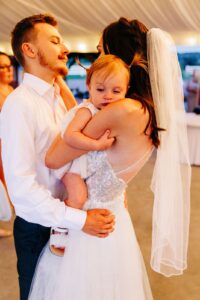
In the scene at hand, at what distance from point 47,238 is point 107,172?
0.50m

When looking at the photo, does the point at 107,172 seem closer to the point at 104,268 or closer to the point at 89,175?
the point at 89,175

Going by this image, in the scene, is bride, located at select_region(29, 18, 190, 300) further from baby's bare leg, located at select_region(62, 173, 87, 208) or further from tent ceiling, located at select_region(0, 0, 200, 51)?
tent ceiling, located at select_region(0, 0, 200, 51)

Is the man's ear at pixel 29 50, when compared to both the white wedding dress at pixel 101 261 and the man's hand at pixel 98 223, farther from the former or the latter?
the man's hand at pixel 98 223

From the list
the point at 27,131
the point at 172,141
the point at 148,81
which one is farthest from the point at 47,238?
the point at 148,81

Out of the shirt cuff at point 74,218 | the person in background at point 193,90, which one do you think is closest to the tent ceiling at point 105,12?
the person in background at point 193,90

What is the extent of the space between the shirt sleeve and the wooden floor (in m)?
1.24

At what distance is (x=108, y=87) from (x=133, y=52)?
0.19m

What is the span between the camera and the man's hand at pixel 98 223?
1137mm

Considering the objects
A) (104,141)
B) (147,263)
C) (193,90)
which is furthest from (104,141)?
(193,90)

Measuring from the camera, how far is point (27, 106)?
115 cm

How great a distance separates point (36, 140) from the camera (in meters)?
1.19

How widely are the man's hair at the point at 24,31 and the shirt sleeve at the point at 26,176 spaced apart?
0.24 metres

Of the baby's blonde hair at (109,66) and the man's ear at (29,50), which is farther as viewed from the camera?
the man's ear at (29,50)

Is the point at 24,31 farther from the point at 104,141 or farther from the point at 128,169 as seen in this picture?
the point at 128,169
